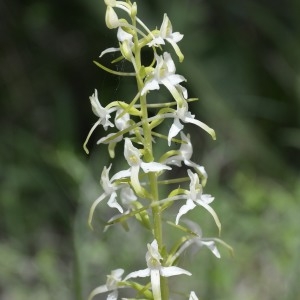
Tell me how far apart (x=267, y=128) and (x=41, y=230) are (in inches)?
47.6

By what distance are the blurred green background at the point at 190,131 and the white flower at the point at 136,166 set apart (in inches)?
18.3

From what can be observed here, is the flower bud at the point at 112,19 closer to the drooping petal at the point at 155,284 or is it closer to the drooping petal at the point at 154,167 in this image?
the drooping petal at the point at 154,167

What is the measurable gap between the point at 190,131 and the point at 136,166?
2.68 meters

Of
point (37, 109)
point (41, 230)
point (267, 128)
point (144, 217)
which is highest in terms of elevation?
point (37, 109)

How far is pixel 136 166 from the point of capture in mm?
1118

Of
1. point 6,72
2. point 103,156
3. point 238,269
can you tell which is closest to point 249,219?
point 238,269

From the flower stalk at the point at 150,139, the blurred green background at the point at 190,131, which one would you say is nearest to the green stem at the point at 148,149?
the flower stalk at the point at 150,139

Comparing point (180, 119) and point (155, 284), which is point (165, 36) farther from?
point (155, 284)

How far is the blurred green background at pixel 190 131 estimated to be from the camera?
253cm

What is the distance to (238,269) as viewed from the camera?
267cm

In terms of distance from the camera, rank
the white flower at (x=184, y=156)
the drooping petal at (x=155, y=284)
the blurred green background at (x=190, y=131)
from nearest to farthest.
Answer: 1. the drooping petal at (x=155, y=284)
2. the white flower at (x=184, y=156)
3. the blurred green background at (x=190, y=131)

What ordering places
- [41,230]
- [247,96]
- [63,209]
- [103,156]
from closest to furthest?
1. [63,209]
2. [103,156]
3. [41,230]
4. [247,96]

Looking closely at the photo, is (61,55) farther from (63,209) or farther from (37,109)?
(63,209)

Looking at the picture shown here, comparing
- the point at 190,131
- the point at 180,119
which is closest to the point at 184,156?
the point at 180,119
